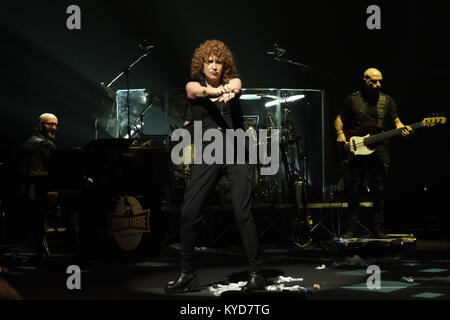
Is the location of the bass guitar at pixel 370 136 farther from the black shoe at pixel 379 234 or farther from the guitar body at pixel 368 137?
the black shoe at pixel 379 234

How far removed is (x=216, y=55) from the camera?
4664 mm

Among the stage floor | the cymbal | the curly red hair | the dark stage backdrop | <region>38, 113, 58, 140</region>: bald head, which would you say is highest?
the dark stage backdrop

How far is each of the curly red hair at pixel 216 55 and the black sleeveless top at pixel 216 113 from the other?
265 millimetres

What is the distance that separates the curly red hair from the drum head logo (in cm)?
305

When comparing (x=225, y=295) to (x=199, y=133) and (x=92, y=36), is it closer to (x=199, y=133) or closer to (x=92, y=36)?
(x=199, y=133)

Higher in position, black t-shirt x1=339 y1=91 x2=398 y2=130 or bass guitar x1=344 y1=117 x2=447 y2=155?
black t-shirt x1=339 y1=91 x2=398 y2=130

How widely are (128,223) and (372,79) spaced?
12.5 feet

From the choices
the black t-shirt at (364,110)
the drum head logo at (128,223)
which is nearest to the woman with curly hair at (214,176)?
the drum head logo at (128,223)

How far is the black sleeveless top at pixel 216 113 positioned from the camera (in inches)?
181

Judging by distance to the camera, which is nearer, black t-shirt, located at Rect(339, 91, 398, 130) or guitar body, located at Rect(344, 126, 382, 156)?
guitar body, located at Rect(344, 126, 382, 156)

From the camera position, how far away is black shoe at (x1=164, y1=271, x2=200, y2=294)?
464 cm

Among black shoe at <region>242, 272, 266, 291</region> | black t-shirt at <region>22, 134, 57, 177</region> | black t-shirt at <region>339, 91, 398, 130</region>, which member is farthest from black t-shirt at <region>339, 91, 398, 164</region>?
black t-shirt at <region>22, 134, 57, 177</region>

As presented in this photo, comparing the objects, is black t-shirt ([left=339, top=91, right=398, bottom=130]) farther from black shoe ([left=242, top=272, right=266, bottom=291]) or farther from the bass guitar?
black shoe ([left=242, top=272, right=266, bottom=291])

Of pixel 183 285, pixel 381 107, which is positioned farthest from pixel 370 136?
pixel 183 285
